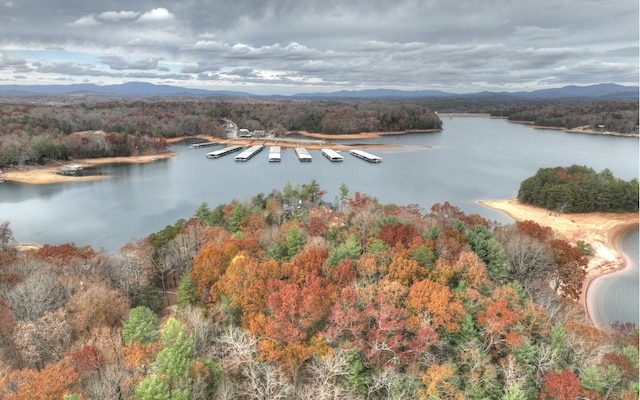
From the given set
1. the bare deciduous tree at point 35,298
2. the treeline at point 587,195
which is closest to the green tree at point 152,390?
the bare deciduous tree at point 35,298

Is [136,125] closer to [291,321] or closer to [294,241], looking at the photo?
[294,241]

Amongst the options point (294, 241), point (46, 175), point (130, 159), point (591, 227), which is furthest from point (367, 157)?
point (294, 241)

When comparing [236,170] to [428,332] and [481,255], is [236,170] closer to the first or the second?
[481,255]

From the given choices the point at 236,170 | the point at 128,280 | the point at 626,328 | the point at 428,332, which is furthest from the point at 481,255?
the point at 236,170

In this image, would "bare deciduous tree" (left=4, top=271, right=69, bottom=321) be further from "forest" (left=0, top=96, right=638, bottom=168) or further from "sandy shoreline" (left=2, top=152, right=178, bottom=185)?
"forest" (left=0, top=96, right=638, bottom=168)

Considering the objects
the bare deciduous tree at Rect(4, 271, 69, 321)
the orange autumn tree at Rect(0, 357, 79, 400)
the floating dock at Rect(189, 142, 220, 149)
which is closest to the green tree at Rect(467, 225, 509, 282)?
the orange autumn tree at Rect(0, 357, 79, 400)

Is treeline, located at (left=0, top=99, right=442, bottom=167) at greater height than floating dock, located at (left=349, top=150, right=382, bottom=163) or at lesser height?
greater
